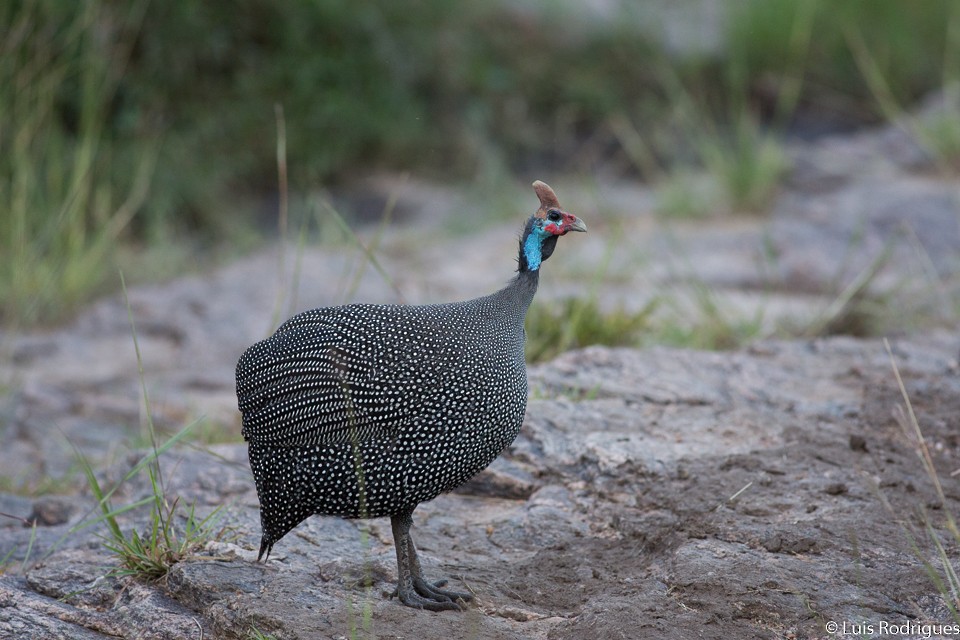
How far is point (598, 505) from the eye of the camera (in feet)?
12.2

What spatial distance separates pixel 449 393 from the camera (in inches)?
125

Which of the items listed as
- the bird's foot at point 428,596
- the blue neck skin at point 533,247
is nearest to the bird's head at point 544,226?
the blue neck skin at point 533,247

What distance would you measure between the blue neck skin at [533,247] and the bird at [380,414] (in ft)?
0.88

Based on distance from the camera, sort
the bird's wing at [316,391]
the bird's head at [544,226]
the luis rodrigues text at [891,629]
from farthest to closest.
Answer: the bird's head at [544,226], the bird's wing at [316,391], the luis rodrigues text at [891,629]

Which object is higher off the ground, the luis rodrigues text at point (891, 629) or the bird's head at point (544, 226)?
the bird's head at point (544, 226)

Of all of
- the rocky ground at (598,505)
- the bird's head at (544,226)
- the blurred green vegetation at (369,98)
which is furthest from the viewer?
the blurred green vegetation at (369,98)

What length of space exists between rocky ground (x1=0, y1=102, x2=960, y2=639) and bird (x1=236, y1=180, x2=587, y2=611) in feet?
0.68

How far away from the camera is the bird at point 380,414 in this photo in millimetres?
3141

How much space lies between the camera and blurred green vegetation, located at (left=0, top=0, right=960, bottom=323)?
23.7 ft

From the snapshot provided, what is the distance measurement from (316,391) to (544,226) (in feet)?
2.86

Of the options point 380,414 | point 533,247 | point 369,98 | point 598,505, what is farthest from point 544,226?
point 369,98

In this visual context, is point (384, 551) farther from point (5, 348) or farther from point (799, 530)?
point (5, 348)

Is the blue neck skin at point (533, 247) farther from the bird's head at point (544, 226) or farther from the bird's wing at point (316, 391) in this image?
the bird's wing at point (316, 391)

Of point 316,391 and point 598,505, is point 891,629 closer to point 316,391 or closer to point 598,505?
point 598,505
